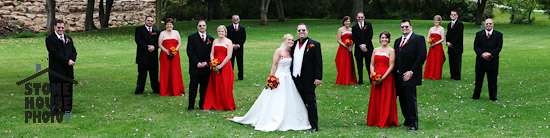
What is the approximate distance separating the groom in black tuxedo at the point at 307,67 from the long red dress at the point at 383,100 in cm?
116

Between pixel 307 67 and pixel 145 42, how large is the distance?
612 centimetres

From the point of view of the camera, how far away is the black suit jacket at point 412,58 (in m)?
10.1

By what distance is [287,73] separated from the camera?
10.2m

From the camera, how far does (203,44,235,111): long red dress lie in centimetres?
1234

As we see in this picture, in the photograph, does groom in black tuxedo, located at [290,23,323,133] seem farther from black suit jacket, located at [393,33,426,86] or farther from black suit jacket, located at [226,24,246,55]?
black suit jacket, located at [226,24,246,55]

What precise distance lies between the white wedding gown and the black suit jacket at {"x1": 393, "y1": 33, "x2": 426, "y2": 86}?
1955 millimetres

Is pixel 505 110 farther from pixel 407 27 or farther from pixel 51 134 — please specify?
pixel 51 134

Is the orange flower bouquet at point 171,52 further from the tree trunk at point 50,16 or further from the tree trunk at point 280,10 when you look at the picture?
the tree trunk at point 280,10

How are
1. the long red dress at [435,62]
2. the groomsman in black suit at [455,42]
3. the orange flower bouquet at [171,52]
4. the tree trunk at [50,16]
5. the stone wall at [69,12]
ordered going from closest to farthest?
the orange flower bouquet at [171,52] → the groomsman in black suit at [455,42] → the long red dress at [435,62] → the tree trunk at [50,16] → the stone wall at [69,12]

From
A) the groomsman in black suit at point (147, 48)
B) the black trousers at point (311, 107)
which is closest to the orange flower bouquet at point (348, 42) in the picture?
the groomsman in black suit at point (147, 48)

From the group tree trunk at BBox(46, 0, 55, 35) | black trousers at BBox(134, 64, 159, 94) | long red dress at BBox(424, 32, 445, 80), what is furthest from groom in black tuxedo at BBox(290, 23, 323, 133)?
tree trunk at BBox(46, 0, 55, 35)

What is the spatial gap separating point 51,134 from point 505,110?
369 inches

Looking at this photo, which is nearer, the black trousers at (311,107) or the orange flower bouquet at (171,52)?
the black trousers at (311,107)

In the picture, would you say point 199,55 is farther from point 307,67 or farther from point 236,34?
point 236,34
